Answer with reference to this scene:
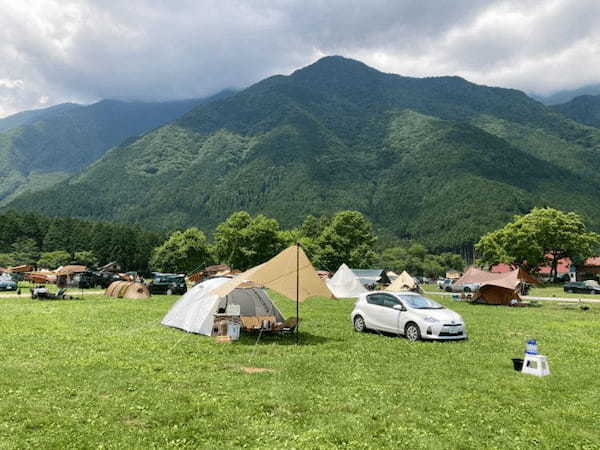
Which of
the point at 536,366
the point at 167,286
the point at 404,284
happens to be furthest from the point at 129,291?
the point at 536,366

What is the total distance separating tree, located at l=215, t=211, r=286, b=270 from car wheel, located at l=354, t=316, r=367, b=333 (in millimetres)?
63225

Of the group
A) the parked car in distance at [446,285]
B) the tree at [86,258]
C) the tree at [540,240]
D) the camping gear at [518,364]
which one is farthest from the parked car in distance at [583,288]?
the tree at [86,258]

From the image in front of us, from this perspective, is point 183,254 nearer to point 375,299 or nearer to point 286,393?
point 375,299

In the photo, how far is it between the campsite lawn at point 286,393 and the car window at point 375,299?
1745 millimetres

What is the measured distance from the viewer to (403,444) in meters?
7.12

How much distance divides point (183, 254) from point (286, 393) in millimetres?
91027

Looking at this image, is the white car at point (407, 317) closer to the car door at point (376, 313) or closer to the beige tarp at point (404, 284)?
the car door at point (376, 313)

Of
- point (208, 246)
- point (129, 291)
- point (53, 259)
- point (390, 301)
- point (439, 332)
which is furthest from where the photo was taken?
point (208, 246)

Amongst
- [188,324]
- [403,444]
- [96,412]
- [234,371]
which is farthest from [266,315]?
[403,444]

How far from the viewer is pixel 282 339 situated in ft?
55.0

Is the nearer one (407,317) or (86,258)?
(407,317)

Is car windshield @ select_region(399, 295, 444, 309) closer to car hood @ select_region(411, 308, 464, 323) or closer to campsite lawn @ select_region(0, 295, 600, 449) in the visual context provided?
car hood @ select_region(411, 308, 464, 323)

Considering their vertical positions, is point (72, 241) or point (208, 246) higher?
point (72, 241)

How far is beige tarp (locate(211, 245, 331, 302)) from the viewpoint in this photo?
52.5ft
